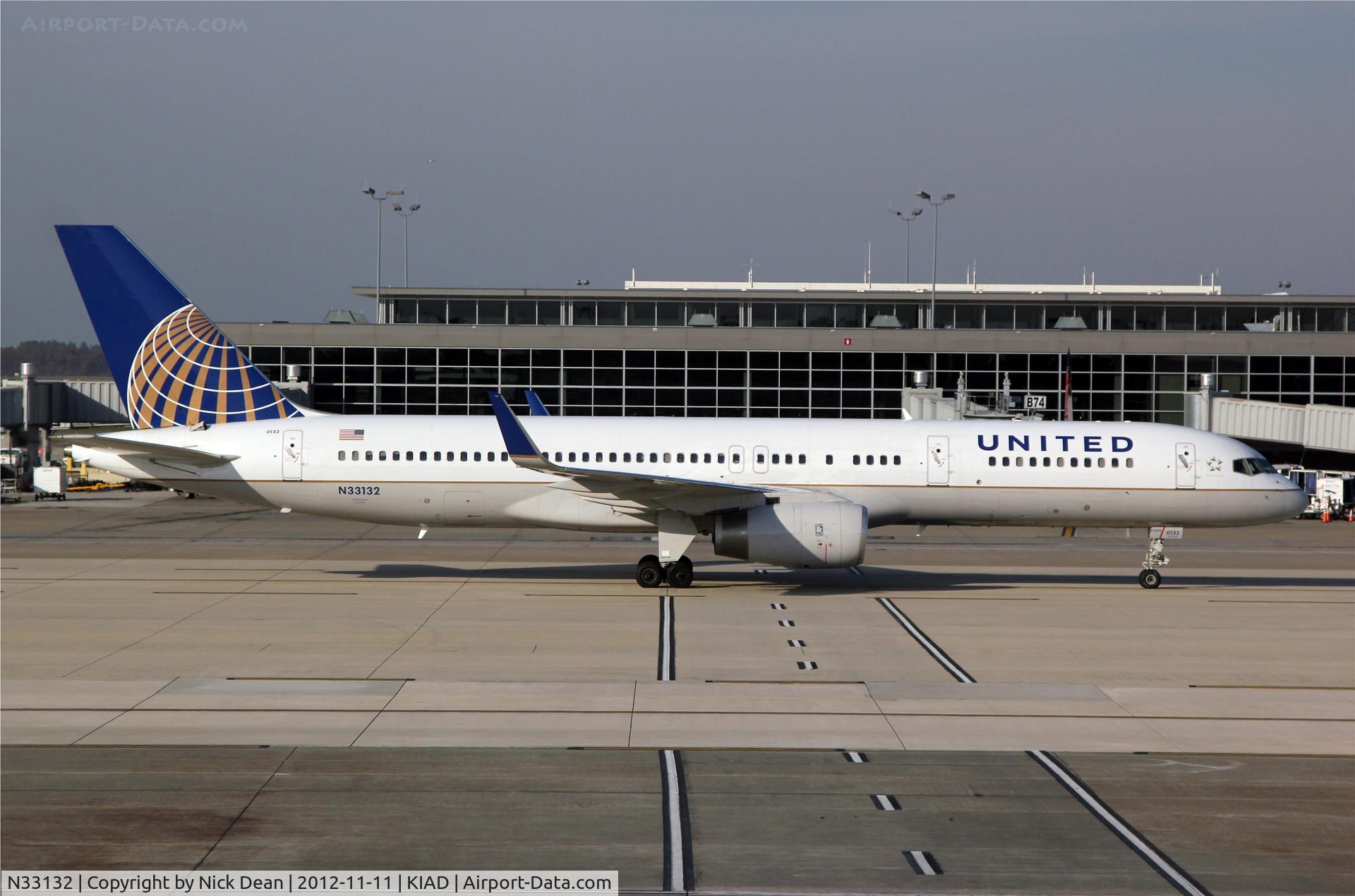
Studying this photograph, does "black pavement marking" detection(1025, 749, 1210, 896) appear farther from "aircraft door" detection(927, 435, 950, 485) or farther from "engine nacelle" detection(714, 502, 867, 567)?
"aircraft door" detection(927, 435, 950, 485)

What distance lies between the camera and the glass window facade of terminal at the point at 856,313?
60406 millimetres

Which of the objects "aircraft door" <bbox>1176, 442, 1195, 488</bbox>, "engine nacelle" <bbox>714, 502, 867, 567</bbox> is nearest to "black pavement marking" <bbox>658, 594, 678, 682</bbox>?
"engine nacelle" <bbox>714, 502, 867, 567</bbox>

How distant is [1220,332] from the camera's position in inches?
2219

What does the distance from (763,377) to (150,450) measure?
3411 centimetres

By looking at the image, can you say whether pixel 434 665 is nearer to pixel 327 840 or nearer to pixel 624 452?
pixel 327 840

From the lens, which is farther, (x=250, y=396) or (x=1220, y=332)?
(x=1220, y=332)

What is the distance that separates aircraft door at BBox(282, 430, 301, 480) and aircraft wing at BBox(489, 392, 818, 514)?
4.88 m

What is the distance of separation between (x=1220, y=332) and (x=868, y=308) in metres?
16.7

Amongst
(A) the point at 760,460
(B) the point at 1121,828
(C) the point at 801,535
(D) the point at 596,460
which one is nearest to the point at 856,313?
(A) the point at 760,460

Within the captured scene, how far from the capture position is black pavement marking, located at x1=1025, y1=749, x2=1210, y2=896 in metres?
9.47

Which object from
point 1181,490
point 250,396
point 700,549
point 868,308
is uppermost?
point 868,308

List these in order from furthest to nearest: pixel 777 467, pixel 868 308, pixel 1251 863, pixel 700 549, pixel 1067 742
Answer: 1. pixel 868 308
2. pixel 700 549
3. pixel 777 467
4. pixel 1067 742
5. pixel 1251 863

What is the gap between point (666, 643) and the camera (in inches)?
760

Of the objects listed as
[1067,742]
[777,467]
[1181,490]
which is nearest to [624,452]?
[777,467]
